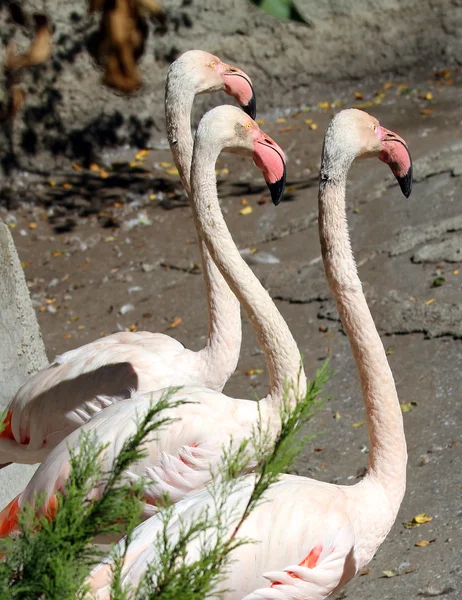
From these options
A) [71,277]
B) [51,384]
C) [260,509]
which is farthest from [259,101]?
[260,509]

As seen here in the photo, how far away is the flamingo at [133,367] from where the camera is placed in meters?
3.50

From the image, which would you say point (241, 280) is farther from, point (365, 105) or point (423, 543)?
point (365, 105)

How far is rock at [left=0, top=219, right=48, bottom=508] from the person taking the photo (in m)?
3.75

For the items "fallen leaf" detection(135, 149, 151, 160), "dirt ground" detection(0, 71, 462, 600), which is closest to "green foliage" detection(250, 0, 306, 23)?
"dirt ground" detection(0, 71, 462, 600)

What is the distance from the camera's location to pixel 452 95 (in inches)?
330

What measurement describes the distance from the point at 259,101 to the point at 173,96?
540 centimetres

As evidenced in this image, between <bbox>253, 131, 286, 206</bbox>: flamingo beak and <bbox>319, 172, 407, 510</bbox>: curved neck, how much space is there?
414 millimetres

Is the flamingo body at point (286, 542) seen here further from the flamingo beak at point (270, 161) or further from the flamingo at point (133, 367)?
the flamingo beak at point (270, 161)

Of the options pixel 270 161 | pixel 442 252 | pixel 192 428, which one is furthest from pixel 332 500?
pixel 442 252

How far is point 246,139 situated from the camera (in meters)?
3.37

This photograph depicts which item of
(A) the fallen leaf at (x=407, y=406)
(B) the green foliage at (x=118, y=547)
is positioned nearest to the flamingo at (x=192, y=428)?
(B) the green foliage at (x=118, y=547)

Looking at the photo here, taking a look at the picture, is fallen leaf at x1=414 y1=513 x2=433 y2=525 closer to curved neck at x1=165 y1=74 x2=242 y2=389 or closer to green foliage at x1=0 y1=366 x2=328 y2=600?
curved neck at x1=165 y1=74 x2=242 y2=389

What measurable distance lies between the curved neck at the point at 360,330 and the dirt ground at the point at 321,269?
274 mm

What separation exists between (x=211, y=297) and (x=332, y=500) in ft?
4.40
